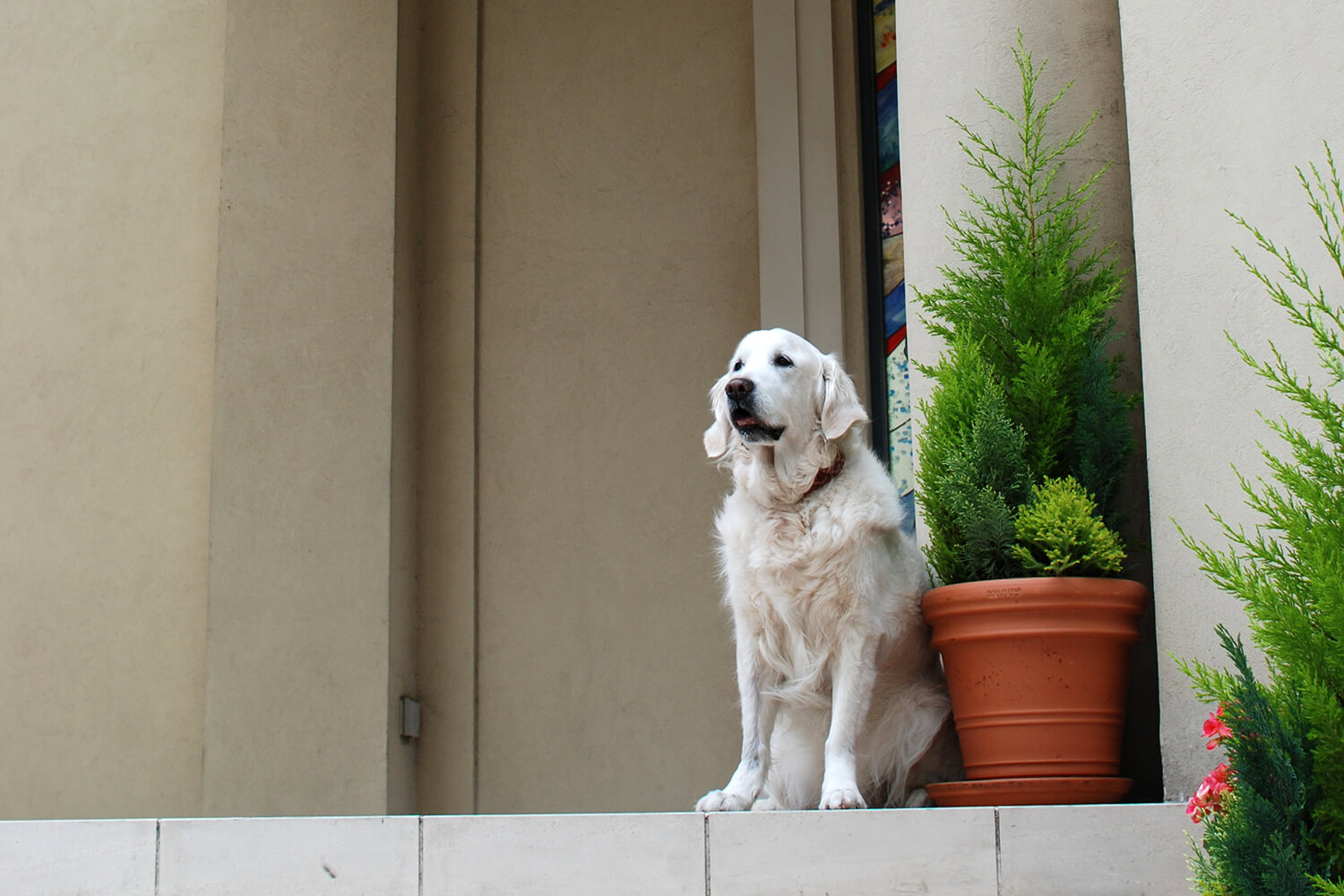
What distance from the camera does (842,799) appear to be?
3.43 metres

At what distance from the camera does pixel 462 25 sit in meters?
6.73

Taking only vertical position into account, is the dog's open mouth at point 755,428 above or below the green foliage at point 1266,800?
above

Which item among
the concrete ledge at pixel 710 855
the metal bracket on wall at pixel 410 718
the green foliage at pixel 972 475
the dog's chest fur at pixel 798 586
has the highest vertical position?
the green foliage at pixel 972 475

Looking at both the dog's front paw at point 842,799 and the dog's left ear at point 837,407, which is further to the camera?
the dog's left ear at point 837,407

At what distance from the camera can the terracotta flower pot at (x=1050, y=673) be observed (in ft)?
11.5

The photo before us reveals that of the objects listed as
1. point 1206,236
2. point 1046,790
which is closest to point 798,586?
point 1046,790

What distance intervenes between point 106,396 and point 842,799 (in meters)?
4.27

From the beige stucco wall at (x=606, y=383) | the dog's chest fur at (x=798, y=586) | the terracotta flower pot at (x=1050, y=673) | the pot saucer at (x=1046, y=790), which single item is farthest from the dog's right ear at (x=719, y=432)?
the beige stucco wall at (x=606, y=383)

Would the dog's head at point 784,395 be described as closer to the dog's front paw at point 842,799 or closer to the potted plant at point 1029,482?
the potted plant at point 1029,482

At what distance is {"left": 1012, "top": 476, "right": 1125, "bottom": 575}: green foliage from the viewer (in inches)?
140

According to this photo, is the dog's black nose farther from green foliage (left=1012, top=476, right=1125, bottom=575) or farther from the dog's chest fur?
green foliage (left=1012, top=476, right=1125, bottom=575)

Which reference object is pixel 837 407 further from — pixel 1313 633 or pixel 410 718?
pixel 410 718

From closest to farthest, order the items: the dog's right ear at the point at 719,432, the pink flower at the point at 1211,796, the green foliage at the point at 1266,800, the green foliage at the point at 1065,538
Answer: the green foliage at the point at 1266,800
the pink flower at the point at 1211,796
the green foliage at the point at 1065,538
the dog's right ear at the point at 719,432

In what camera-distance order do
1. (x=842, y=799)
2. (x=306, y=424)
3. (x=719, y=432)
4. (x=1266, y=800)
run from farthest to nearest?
(x=306, y=424) < (x=719, y=432) < (x=842, y=799) < (x=1266, y=800)
